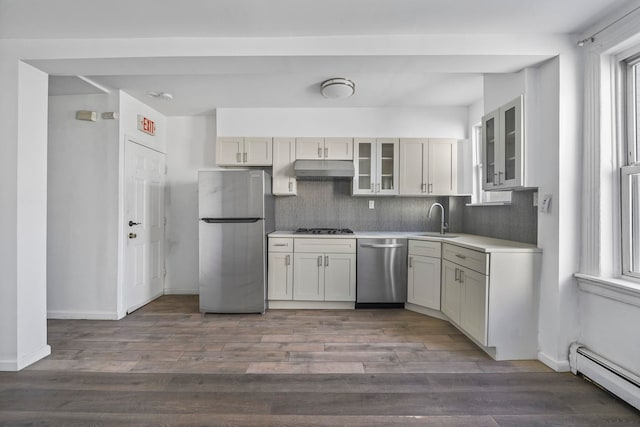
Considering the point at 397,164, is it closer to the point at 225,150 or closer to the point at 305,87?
the point at 305,87

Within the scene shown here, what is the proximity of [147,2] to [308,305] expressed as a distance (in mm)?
3070

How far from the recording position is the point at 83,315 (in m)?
3.17

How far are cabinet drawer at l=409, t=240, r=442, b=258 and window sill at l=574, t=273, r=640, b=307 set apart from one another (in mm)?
1196

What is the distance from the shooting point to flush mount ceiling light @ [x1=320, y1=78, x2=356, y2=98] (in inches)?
114

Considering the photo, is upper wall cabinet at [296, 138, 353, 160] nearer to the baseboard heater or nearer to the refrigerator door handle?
the refrigerator door handle

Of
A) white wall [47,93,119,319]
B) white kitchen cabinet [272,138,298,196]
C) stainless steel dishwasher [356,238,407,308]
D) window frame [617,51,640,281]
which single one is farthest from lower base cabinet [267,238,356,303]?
window frame [617,51,640,281]

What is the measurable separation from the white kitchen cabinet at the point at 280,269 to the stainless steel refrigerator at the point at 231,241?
0.18 meters

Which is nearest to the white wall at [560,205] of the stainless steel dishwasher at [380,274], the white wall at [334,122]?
the stainless steel dishwasher at [380,274]

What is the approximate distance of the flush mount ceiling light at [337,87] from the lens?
2906 millimetres

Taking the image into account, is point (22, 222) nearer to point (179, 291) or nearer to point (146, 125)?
point (146, 125)

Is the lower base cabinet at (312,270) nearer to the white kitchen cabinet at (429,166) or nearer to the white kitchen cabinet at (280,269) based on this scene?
the white kitchen cabinet at (280,269)

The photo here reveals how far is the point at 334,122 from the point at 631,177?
277 cm

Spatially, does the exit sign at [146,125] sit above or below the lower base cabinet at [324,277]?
above

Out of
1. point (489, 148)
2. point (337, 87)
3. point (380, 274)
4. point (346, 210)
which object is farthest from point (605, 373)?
point (337, 87)
